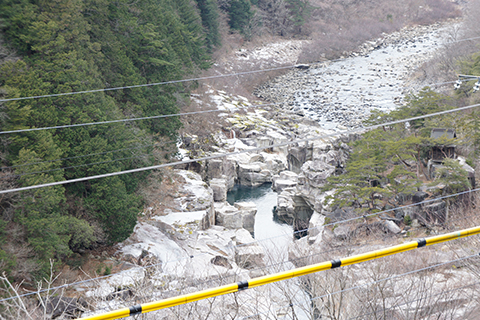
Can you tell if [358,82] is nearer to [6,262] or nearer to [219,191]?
[219,191]

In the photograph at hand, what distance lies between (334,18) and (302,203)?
5204 cm

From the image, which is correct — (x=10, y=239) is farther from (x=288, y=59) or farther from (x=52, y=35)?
(x=288, y=59)

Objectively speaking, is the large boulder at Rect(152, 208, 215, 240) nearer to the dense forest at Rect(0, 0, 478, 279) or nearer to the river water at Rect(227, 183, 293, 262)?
the dense forest at Rect(0, 0, 478, 279)

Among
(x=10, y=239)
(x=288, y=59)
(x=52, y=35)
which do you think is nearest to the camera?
(x=10, y=239)

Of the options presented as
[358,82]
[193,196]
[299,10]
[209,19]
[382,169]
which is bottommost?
[358,82]

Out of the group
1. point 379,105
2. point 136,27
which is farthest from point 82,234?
point 379,105

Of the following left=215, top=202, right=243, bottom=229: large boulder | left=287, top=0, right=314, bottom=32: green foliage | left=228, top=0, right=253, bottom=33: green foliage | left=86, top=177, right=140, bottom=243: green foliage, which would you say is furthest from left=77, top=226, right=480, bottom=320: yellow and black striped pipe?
left=287, top=0, right=314, bottom=32: green foliage

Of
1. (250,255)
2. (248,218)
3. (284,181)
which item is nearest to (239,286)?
(250,255)

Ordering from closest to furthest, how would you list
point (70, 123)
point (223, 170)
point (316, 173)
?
point (70, 123) < point (316, 173) < point (223, 170)

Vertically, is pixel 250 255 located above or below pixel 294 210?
above

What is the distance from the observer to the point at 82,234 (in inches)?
551

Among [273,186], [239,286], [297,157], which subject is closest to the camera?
[239,286]

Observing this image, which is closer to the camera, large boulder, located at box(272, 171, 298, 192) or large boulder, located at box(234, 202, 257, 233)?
large boulder, located at box(234, 202, 257, 233)

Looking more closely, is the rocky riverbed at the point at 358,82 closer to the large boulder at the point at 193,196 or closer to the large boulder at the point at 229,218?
the large boulder at the point at 229,218
